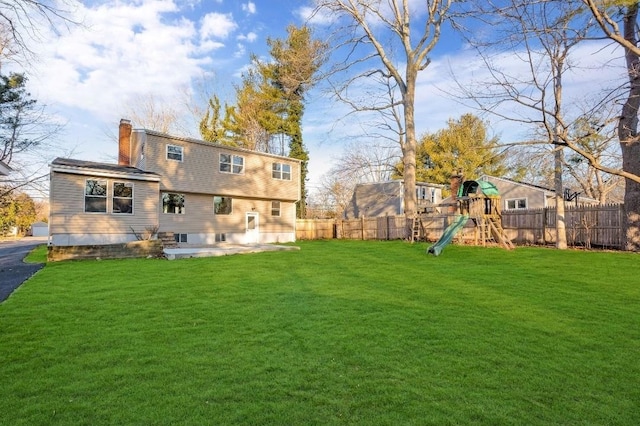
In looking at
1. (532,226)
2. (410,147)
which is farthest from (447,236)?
(410,147)

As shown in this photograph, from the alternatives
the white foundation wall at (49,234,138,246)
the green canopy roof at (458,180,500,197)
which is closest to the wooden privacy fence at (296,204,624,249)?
the green canopy roof at (458,180,500,197)

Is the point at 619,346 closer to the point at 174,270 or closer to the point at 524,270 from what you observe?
the point at 524,270

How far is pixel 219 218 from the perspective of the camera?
20.9 meters

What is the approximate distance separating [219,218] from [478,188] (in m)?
13.4

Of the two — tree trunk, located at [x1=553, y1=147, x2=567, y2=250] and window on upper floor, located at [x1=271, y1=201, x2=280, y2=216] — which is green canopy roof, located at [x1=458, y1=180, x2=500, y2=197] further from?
window on upper floor, located at [x1=271, y1=201, x2=280, y2=216]

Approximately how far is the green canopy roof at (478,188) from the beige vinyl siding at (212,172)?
34.0ft

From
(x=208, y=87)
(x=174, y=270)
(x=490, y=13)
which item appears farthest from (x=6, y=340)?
(x=208, y=87)

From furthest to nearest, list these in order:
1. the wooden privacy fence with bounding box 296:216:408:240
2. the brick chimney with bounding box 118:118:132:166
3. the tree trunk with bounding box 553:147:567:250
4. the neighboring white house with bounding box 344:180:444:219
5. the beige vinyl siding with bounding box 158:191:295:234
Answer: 1. the neighboring white house with bounding box 344:180:444:219
2. the wooden privacy fence with bounding box 296:216:408:240
3. the brick chimney with bounding box 118:118:132:166
4. the beige vinyl siding with bounding box 158:191:295:234
5. the tree trunk with bounding box 553:147:567:250

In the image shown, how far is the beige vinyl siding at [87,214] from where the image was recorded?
1475 cm

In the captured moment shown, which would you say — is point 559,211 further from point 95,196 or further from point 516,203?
point 95,196

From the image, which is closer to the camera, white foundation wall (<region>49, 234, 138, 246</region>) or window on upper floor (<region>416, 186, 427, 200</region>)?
white foundation wall (<region>49, 234, 138, 246</region>)

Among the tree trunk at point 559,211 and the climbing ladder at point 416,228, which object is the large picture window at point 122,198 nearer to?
the climbing ladder at point 416,228

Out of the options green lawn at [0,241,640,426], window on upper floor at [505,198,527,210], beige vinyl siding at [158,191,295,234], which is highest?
window on upper floor at [505,198,527,210]

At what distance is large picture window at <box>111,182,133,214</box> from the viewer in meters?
16.1
